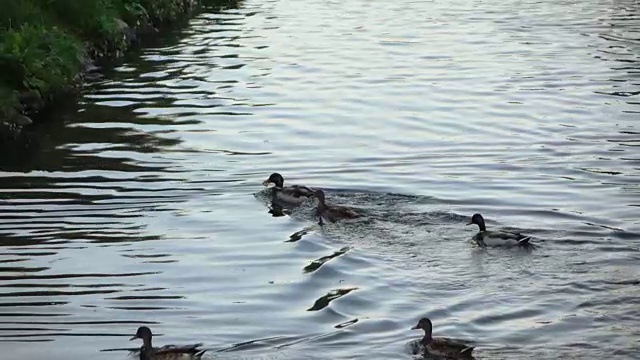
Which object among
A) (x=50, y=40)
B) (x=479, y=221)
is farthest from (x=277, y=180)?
(x=50, y=40)

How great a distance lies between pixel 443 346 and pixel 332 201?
651cm

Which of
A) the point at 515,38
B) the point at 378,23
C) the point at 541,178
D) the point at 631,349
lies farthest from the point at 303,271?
the point at 378,23

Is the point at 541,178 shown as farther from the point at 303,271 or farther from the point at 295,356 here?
the point at 295,356

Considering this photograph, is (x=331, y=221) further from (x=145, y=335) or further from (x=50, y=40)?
(x=50, y=40)

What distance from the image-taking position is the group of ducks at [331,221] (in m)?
11.4

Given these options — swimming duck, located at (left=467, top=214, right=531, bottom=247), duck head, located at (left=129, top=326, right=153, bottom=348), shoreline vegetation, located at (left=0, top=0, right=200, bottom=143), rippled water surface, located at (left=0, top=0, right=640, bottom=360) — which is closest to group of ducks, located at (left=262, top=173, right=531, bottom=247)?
swimming duck, located at (left=467, top=214, right=531, bottom=247)

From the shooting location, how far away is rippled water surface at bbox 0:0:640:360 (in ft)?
41.5

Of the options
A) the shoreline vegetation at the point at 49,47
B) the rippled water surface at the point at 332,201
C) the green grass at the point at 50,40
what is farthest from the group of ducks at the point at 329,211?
the green grass at the point at 50,40

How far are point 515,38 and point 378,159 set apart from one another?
17.2m

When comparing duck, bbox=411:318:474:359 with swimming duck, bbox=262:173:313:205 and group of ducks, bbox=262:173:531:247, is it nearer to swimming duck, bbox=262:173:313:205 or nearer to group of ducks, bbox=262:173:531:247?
group of ducks, bbox=262:173:531:247

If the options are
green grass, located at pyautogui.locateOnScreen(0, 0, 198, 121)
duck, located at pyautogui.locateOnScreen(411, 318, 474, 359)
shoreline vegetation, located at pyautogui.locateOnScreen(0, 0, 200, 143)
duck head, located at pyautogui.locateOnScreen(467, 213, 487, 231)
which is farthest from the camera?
green grass, located at pyautogui.locateOnScreen(0, 0, 198, 121)

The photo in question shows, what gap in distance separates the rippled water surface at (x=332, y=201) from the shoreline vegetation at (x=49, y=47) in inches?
24.3

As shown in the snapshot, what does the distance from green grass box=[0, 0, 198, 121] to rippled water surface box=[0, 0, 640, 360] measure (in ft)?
2.74

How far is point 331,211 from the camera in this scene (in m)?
16.9
